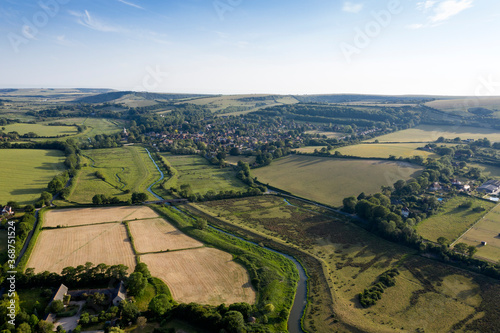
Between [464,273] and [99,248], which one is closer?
[464,273]

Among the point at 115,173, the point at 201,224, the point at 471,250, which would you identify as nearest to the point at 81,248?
the point at 201,224

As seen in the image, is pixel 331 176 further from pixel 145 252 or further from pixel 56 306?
pixel 56 306

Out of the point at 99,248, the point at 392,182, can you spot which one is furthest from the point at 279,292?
the point at 392,182

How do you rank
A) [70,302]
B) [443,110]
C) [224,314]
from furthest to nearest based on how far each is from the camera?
[443,110] → [70,302] → [224,314]

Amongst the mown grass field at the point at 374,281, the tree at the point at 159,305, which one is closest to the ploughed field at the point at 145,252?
the tree at the point at 159,305

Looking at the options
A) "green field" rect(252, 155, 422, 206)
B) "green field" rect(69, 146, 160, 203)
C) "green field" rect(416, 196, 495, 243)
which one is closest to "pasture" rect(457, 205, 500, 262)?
"green field" rect(416, 196, 495, 243)

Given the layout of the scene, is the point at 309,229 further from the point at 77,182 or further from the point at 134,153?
the point at 134,153
